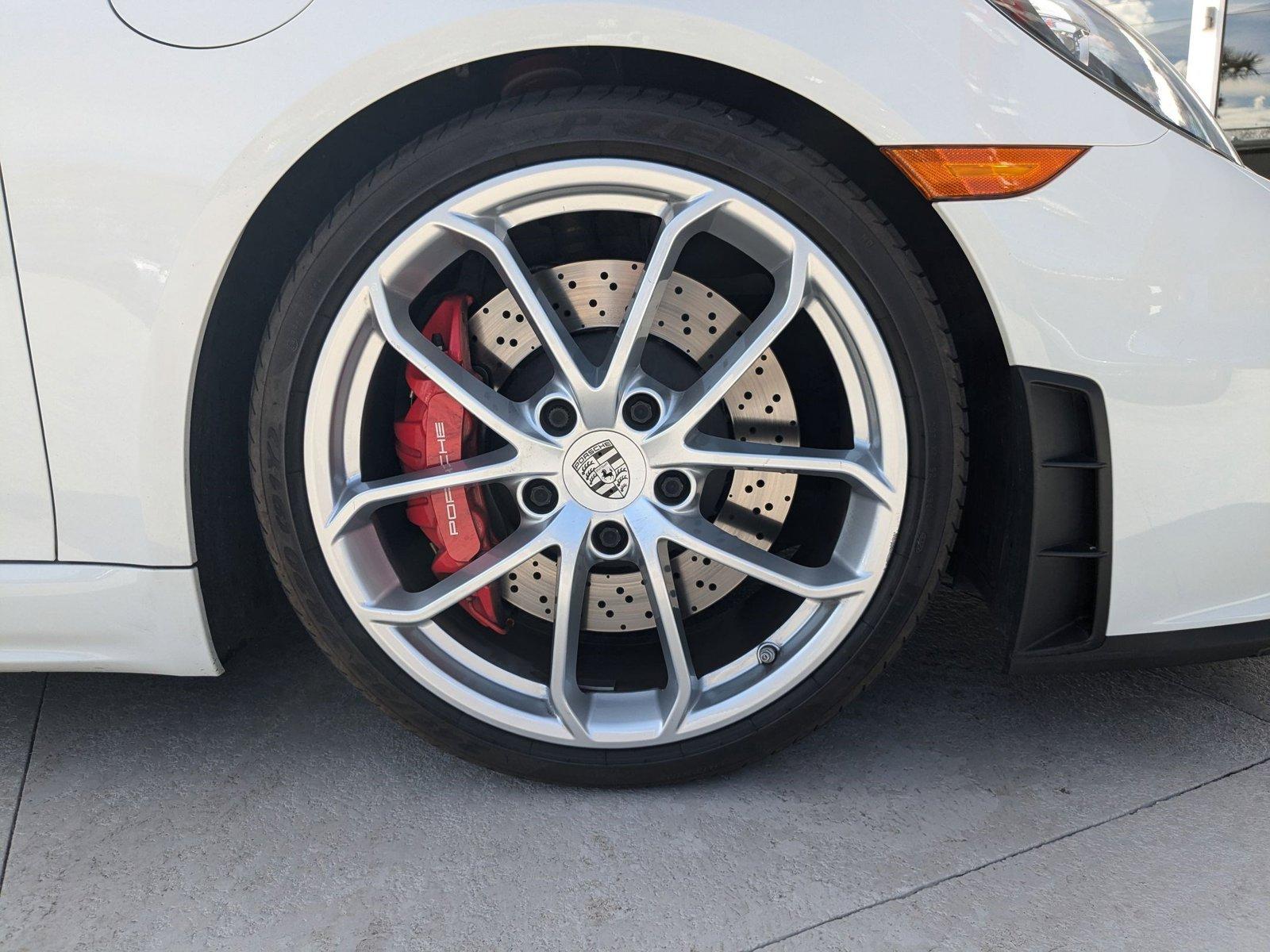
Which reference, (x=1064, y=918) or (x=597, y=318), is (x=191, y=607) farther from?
(x=1064, y=918)

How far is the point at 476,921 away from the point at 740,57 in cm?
98

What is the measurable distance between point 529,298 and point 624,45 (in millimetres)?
296

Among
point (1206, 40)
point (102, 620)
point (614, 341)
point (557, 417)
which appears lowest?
point (102, 620)

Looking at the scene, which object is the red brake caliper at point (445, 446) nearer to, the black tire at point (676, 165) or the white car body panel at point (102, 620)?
the black tire at point (676, 165)

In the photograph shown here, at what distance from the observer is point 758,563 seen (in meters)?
1.21

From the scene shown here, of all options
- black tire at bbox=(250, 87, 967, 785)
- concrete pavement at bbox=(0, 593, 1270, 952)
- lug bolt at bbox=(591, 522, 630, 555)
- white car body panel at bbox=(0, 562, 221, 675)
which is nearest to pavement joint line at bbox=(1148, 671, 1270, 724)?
concrete pavement at bbox=(0, 593, 1270, 952)

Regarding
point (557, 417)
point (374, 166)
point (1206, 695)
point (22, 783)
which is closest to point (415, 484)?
point (557, 417)

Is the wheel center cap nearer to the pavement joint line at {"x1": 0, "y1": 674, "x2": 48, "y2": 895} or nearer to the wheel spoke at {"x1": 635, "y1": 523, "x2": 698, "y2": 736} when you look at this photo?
the wheel spoke at {"x1": 635, "y1": 523, "x2": 698, "y2": 736}

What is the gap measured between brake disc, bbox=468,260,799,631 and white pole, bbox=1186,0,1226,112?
6.05 meters

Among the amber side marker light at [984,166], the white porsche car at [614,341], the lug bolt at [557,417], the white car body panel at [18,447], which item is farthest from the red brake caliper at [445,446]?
the amber side marker light at [984,166]

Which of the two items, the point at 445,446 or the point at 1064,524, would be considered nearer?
the point at 1064,524

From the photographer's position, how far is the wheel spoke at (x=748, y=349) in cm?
113

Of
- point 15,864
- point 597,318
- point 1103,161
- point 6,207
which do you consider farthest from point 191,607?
point 1103,161

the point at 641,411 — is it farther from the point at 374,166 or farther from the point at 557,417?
the point at 374,166
